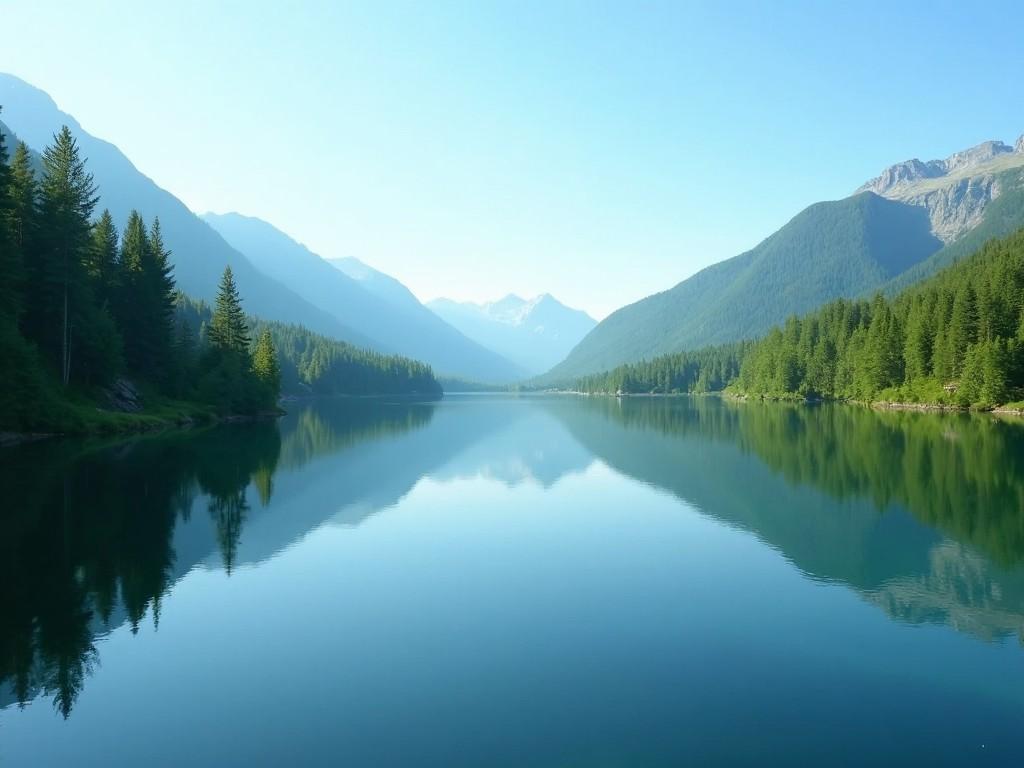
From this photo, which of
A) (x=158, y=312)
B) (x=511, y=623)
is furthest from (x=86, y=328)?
(x=511, y=623)

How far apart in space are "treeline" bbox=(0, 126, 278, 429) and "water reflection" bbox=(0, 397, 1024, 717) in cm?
815

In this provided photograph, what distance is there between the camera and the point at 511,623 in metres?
16.2

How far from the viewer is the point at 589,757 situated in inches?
392

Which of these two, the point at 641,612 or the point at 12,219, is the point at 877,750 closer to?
the point at 641,612

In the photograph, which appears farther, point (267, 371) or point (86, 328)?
point (267, 371)

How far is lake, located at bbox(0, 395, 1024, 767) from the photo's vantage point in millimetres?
10617

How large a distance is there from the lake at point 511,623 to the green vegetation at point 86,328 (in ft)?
63.1

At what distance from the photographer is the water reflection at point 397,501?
16438 millimetres

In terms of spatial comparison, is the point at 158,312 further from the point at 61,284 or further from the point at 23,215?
the point at 23,215

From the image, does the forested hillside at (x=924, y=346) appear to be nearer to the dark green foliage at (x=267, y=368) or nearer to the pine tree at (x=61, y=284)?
the dark green foliage at (x=267, y=368)

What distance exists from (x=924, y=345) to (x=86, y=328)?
4417 inches

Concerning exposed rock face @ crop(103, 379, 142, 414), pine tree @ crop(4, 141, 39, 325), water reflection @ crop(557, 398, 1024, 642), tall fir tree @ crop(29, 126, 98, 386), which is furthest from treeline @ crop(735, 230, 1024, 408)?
pine tree @ crop(4, 141, 39, 325)

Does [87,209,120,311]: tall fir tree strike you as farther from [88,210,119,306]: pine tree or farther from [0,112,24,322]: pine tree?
[0,112,24,322]: pine tree

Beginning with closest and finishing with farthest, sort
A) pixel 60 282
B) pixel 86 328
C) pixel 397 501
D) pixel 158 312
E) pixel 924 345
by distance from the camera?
pixel 397 501 < pixel 60 282 < pixel 86 328 < pixel 158 312 < pixel 924 345
